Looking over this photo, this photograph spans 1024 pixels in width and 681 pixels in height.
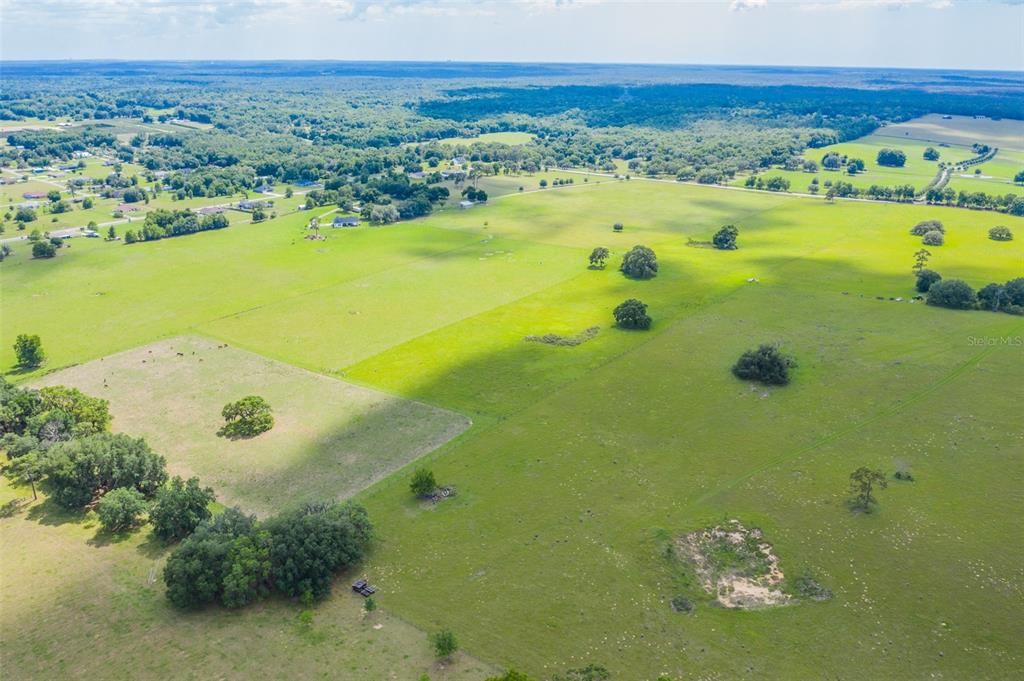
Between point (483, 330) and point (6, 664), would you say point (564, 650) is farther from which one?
point (483, 330)

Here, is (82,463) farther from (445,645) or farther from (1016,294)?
(1016,294)

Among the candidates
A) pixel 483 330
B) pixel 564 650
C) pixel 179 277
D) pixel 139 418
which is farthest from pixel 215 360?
pixel 564 650

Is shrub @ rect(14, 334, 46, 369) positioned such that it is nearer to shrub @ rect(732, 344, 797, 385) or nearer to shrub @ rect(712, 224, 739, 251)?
shrub @ rect(732, 344, 797, 385)

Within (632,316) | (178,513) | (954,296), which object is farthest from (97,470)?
(954,296)

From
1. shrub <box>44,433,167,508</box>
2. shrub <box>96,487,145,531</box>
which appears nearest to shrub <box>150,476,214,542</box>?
shrub <box>96,487,145,531</box>

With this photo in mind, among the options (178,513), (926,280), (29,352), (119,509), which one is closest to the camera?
(178,513)

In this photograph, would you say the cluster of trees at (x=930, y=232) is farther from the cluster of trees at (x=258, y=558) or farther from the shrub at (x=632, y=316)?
the cluster of trees at (x=258, y=558)

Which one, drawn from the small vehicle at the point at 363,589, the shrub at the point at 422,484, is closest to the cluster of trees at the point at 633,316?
the shrub at the point at 422,484
